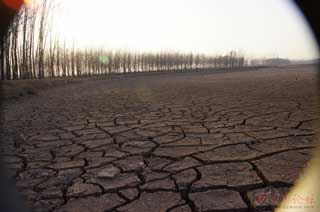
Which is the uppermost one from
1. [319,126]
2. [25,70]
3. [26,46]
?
[26,46]

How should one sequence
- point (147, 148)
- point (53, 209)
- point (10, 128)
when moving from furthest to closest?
1. point (10, 128)
2. point (147, 148)
3. point (53, 209)

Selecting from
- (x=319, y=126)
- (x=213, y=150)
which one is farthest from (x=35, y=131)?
(x=319, y=126)

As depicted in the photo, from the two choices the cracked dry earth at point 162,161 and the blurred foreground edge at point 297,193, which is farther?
the cracked dry earth at point 162,161

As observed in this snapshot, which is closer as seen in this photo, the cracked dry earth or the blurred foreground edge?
the blurred foreground edge

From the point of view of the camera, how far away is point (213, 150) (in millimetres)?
2283

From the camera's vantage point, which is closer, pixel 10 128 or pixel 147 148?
pixel 147 148

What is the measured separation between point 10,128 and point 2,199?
2414mm

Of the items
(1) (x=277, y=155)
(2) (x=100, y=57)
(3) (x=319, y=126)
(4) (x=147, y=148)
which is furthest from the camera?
(2) (x=100, y=57)

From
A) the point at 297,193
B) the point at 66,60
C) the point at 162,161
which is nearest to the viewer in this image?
the point at 297,193

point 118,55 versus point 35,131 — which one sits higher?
point 118,55

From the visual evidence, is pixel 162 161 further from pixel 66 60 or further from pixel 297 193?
pixel 66 60

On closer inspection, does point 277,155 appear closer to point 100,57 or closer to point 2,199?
point 2,199

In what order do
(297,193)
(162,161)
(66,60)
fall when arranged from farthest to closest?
(66,60)
(162,161)
(297,193)

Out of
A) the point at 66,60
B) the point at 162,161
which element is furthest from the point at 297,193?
the point at 66,60
